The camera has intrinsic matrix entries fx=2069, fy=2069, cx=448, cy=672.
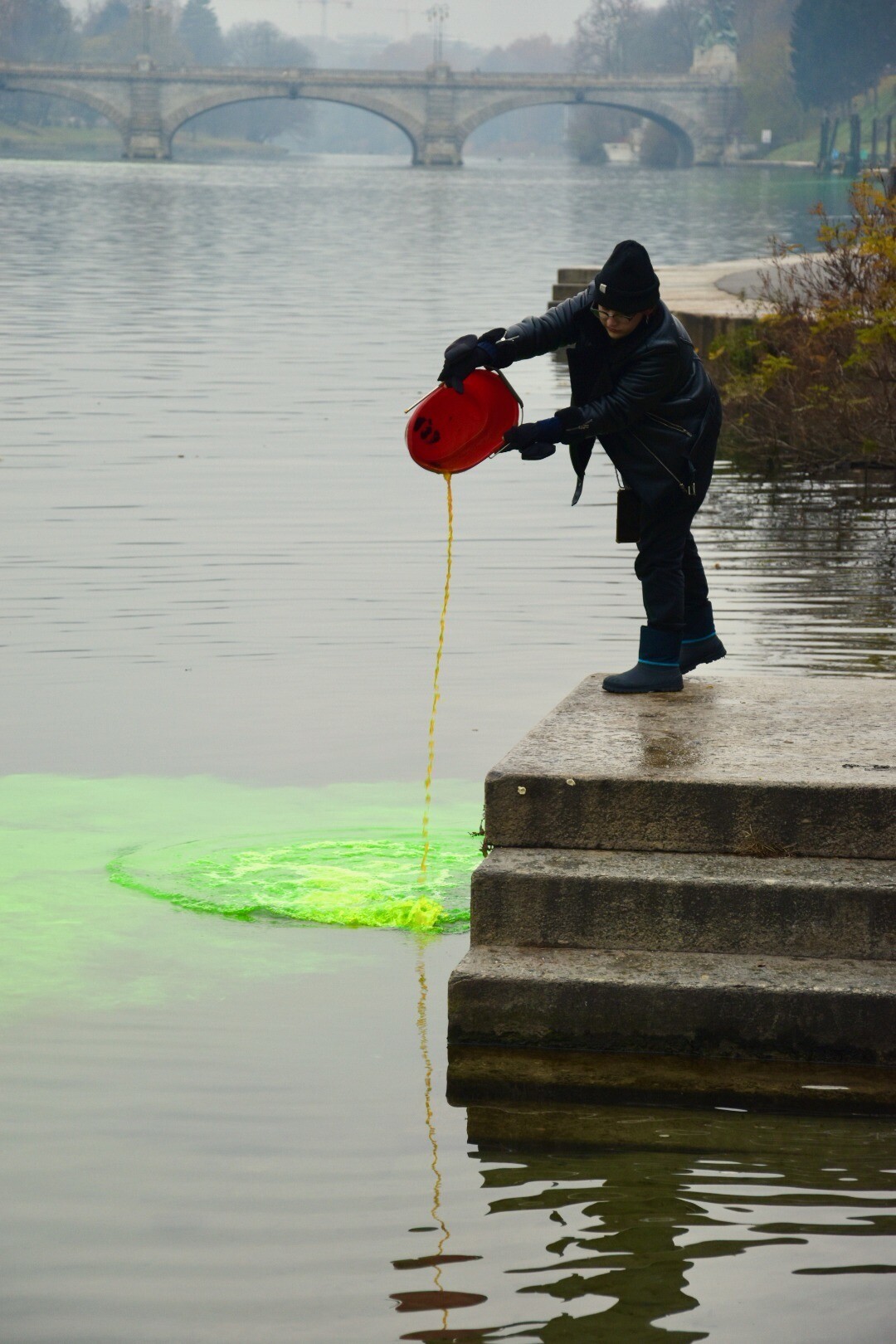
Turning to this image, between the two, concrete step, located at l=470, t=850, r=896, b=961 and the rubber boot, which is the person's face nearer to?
the rubber boot

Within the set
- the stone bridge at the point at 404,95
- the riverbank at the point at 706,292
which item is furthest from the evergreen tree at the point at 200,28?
the riverbank at the point at 706,292

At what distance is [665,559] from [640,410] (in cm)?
44

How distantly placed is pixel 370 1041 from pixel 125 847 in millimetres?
1708

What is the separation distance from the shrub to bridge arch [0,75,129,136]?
106m

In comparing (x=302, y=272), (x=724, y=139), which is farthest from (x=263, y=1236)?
(x=724, y=139)

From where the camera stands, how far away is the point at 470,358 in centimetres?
557

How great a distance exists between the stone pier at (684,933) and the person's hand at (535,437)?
3.45 feet

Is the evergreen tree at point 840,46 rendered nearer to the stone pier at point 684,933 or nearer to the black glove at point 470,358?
the black glove at point 470,358

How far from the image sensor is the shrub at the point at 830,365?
1262 cm

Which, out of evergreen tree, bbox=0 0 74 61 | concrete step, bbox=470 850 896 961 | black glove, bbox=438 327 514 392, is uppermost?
evergreen tree, bbox=0 0 74 61

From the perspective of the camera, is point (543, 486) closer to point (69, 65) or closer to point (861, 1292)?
point (861, 1292)

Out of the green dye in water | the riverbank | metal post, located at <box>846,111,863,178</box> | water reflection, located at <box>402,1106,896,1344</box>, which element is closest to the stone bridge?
metal post, located at <box>846,111,863,178</box>

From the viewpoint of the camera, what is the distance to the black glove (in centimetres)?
557

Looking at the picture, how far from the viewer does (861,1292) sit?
3.56 metres
